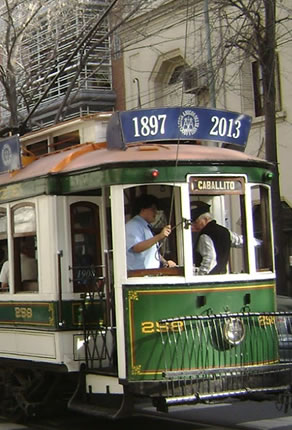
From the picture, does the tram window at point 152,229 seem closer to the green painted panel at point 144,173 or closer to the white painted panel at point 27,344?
the green painted panel at point 144,173

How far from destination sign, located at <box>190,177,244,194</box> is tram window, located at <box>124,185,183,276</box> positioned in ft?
0.63

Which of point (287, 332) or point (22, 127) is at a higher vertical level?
point (22, 127)

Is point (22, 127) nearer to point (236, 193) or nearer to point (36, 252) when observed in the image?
point (36, 252)

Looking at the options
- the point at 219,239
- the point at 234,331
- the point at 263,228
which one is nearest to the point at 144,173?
the point at 219,239

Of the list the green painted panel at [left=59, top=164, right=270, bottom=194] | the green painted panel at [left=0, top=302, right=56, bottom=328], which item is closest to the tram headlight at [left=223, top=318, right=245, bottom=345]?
the green painted panel at [left=59, top=164, right=270, bottom=194]

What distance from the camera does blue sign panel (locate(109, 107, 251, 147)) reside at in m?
8.67

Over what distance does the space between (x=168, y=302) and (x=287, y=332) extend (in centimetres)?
210

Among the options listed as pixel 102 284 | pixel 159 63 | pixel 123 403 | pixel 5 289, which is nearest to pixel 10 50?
pixel 159 63

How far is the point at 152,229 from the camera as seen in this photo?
28.8 feet

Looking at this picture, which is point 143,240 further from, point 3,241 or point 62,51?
point 62,51

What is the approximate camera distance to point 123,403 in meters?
8.12

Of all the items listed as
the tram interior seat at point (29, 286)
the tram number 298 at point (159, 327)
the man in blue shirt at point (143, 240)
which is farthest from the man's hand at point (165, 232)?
the tram interior seat at point (29, 286)

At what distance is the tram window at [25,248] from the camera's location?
9.57 m

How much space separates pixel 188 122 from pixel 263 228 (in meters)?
1.41
